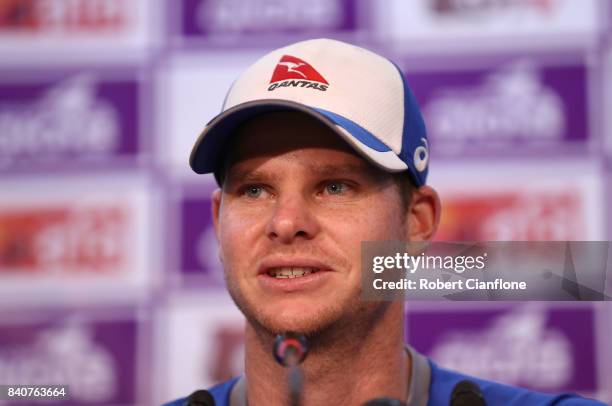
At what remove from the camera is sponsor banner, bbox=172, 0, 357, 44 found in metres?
2.29

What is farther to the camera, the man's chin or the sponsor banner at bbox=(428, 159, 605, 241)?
the sponsor banner at bbox=(428, 159, 605, 241)

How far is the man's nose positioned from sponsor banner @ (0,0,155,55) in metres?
1.44

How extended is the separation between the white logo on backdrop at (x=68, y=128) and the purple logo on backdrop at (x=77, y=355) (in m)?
0.48

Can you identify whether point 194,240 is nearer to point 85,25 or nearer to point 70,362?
point 70,362

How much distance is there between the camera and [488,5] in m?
2.23

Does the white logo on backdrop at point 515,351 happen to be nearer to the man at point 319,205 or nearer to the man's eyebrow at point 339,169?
the man at point 319,205

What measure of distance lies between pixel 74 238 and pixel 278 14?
845 mm

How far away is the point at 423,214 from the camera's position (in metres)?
1.27

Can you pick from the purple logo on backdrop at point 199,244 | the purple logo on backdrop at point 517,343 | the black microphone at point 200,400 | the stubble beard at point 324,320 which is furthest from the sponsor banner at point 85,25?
the black microphone at point 200,400

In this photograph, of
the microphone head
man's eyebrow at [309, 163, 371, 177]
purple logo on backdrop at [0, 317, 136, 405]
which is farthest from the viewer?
purple logo on backdrop at [0, 317, 136, 405]

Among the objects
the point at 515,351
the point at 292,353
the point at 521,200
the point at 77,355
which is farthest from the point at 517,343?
the point at 292,353

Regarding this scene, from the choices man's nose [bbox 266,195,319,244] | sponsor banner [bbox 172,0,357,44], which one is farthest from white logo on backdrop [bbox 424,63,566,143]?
man's nose [bbox 266,195,319,244]

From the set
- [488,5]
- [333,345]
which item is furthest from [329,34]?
[333,345]

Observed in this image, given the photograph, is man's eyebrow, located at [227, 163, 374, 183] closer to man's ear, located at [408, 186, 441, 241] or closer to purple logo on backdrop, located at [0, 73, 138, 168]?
man's ear, located at [408, 186, 441, 241]
